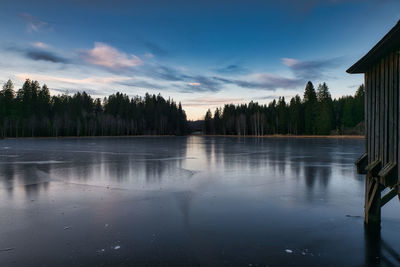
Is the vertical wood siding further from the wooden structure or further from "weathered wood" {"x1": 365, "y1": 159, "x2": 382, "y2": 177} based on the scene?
"weathered wood" {"x1": 365, "y1": 159, "x2": 382, "y2": 177}

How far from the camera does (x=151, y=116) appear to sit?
145 meters

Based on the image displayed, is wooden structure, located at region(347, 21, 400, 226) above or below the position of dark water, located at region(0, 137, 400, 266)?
above

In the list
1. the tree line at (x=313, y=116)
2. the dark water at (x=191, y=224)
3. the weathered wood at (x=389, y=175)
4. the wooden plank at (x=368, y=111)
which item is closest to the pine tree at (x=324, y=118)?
the tree line at (x=313, y=116)

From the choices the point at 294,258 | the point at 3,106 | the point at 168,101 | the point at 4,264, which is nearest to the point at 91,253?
the point at 4,264

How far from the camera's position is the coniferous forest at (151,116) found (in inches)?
3846

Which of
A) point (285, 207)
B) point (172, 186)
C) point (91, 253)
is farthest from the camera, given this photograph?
point (172, 186)

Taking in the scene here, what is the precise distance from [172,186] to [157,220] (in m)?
4.81

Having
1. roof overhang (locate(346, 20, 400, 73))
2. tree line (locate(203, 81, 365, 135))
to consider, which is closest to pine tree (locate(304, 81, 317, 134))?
tree line (locate(203, 81, 365, 135))

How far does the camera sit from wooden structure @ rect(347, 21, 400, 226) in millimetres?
6117

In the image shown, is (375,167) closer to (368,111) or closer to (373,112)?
(373,112)

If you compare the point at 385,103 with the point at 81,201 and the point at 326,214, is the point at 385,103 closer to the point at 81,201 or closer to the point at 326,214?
the point at 326,214

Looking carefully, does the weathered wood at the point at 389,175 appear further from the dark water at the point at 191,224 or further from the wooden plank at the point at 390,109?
the dark water at the point at 191,224

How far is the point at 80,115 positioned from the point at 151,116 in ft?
121

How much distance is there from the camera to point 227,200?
1010cm
